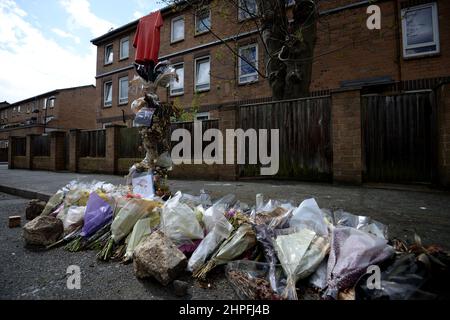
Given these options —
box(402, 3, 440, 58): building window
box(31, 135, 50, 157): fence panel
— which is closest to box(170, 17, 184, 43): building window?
box(31, 135, 50, 157): fence panel

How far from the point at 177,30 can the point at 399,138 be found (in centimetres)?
1374

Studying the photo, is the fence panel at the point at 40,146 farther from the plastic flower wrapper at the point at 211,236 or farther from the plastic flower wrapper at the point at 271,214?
the plastic flower wrapper at the point at 271,214

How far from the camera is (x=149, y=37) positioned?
3.44 m

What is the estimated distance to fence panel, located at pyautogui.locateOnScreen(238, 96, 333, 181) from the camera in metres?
6.06

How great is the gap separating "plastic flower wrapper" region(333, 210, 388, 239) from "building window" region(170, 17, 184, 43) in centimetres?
1478

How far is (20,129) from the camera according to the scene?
2748 centimetres

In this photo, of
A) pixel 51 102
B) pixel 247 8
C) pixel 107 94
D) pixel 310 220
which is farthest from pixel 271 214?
pixel 51 102

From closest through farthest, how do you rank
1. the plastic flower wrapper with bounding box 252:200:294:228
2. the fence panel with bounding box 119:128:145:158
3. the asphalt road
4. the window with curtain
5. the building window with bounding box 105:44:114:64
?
1. the asphalt road
2. the plastic flower wrapper with bounding box 252:200:294:228
3. the fence panel with bounding box 119:128:145:158
4. the window with curtain
5. the building window with bounding box 105:44:114:64

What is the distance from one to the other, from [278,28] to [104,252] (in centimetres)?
754

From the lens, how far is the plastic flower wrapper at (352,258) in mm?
1489

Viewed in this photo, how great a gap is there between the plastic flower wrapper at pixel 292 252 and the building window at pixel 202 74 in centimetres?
1221

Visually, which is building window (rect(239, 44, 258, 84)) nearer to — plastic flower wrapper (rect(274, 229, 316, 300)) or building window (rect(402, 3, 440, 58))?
building window (rect(402, 3, 440, 58))
